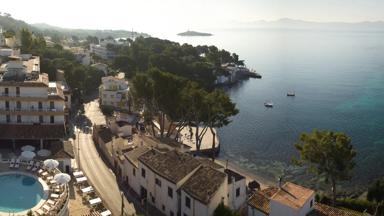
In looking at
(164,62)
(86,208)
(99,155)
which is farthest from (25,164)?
(164,62)

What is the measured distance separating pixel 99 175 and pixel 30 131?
1257cm

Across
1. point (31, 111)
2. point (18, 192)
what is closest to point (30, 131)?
point (31, 111)

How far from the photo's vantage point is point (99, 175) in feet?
179

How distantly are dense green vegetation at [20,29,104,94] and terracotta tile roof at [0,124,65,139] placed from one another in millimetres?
34467

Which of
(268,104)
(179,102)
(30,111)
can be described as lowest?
(268,104)

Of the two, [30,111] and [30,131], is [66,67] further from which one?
[30,131]

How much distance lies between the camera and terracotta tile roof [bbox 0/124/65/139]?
58469 mm

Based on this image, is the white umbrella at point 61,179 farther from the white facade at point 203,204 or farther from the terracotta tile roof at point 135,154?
the white facade at point 203,204

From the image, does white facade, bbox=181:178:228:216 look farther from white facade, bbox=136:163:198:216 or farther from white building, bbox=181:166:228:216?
white facade, bbox=136:163:198:216

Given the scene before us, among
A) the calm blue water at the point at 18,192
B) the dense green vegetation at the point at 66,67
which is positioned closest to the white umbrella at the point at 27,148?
the calm blue water at the point at 18,192

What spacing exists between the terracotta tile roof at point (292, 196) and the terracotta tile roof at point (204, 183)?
534cm

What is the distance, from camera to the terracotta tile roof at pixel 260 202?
42.5 meters

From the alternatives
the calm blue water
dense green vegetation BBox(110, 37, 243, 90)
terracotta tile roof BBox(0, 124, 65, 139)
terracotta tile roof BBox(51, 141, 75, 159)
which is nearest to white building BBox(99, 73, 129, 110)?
dense green vegetation BBox(110, 37, 243, 90)

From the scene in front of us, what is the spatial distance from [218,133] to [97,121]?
23639 mm
